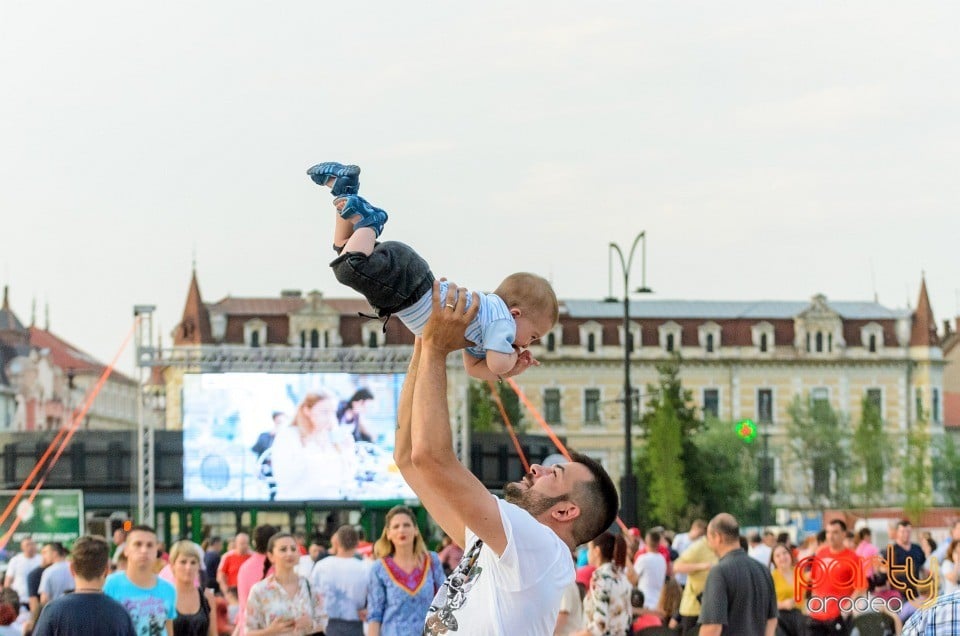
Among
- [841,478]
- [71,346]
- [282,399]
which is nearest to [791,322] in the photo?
[841,478]

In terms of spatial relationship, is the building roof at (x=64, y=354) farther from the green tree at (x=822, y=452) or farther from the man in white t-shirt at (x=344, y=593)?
the man in white t-shirt at (x=344, y=593)

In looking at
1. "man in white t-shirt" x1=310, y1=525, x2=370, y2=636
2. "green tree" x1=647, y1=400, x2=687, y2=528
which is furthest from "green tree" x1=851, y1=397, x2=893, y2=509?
"man in white t-shirt" x1=310, y1=525, x2=370, y2=636

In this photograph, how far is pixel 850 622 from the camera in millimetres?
15492

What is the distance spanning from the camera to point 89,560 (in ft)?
29.1

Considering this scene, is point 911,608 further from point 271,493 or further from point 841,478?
point 841,478

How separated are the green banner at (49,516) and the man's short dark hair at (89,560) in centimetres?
1656

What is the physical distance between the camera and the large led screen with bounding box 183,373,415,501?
35.8 metres

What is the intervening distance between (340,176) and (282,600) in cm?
587

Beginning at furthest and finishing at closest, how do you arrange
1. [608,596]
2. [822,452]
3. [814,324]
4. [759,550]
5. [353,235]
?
[814,324] < [822,452] < [759,550] < [608,596] < [353,235]

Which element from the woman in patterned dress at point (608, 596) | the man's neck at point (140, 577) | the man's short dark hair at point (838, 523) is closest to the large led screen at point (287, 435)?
the man's short dark hair at point (838, 523)

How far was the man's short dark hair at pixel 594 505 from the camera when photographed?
18.2 ft

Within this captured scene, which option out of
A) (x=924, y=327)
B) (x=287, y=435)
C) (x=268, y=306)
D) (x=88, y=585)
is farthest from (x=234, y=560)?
(x=924, y=327)

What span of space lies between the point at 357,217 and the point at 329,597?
7.44 metres

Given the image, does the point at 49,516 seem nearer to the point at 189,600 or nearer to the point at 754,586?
the point at 189,600
